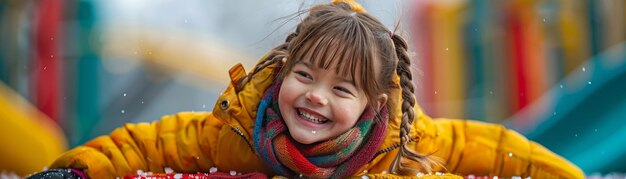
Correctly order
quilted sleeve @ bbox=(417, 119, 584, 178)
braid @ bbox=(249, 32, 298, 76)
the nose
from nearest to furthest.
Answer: the nose, braid @ bbox=(249, 32, 298, 76), quilted sleeve @ bbox=(417, 119, 584, 178)

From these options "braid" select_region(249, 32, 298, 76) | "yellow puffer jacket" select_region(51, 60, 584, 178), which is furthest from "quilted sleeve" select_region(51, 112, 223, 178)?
"braid" select_region(249, 32, 298, 76)

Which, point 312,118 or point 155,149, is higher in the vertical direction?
point 312,118

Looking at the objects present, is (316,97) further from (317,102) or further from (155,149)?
(155,149)

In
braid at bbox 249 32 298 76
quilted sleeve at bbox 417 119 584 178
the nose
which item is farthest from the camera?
quilted sleeve at bbox 417 119 584 178

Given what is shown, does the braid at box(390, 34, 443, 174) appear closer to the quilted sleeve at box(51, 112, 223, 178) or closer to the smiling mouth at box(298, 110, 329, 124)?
the smiling mouth at box(298, 110, 329, 124)

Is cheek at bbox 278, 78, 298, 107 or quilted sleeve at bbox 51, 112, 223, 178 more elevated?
cheek at bbox 278, 78, 298, 107

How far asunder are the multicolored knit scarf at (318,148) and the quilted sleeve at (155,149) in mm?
166

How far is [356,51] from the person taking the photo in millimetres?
1625

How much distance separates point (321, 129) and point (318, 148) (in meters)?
0.03

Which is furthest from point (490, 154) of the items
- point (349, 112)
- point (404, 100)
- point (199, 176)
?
point (199, 176)

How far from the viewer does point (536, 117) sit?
220cm

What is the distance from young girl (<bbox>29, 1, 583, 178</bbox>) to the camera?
5.38 feet

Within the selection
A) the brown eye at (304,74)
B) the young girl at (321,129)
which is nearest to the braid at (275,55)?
the young girl at (321,129)

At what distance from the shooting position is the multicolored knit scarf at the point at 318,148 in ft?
5.43
